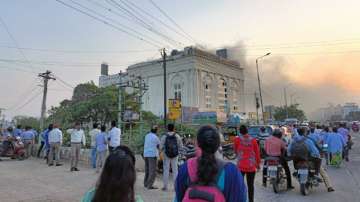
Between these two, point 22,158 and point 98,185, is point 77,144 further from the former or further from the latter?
point 98,185

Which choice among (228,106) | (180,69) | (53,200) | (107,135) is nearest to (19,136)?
(107,135)

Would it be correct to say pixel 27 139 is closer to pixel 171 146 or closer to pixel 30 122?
pixel 171 146

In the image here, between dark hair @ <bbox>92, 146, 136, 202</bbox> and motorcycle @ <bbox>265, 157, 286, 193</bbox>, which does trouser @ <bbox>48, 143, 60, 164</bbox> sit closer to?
motorcycle @ <bbox>265, 157, 286, 193</bbox>

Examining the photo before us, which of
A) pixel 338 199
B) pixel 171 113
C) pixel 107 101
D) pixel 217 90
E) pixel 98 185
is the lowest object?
pixel 338 199

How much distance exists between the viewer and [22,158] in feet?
59.9

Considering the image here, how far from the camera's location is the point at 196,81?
4925 centimetres

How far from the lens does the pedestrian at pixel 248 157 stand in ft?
23.2

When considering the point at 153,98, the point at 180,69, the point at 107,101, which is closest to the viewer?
the point at 107,101

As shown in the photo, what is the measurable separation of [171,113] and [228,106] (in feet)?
127

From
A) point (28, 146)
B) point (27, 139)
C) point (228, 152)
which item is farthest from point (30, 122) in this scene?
point (228, 152)

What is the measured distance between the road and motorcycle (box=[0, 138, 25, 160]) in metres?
4.61

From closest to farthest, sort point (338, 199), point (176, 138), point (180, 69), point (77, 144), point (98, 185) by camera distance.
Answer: point (98, 185) < point (338, 199) < point (176, 138) < point (77, 144) < point (180, 69)

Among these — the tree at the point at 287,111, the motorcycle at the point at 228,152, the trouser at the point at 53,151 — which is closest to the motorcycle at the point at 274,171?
the motorcycle at the point at 228,152

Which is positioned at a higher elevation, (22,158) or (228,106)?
(228,106)
